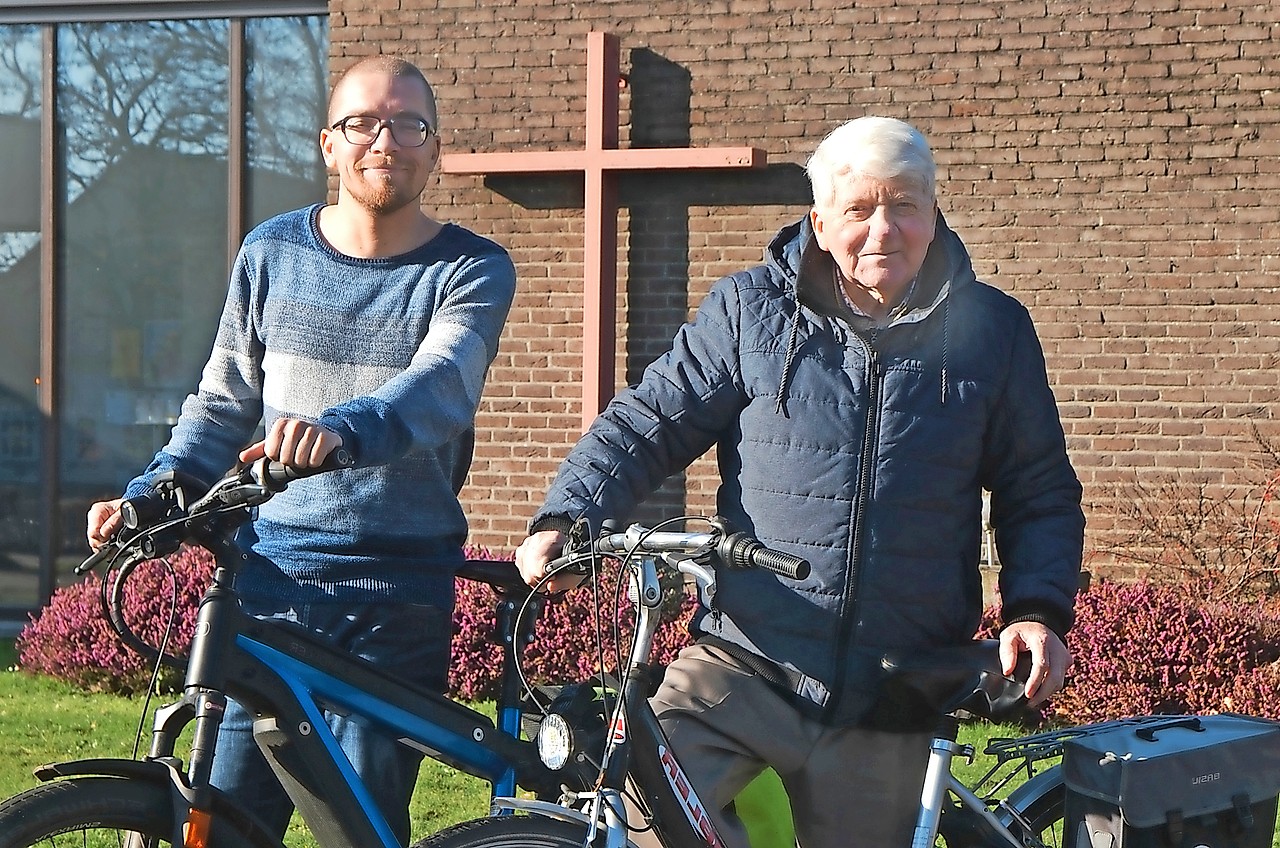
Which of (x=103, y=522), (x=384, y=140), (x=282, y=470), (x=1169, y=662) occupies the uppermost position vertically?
(x=384, y=140)

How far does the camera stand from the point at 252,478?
8.55 ft

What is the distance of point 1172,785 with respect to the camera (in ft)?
10.0

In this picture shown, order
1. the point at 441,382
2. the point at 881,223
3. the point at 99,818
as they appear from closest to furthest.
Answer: the point at 99,818
the point at 441,382
the point at 881,223

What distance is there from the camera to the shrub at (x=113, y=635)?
8086 millimetres

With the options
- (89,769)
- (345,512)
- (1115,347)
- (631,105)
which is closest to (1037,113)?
(1115,347)

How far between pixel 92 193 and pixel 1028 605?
27.5 ft

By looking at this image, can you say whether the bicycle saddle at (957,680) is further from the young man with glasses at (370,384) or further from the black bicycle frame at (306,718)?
the young man with glasses at (370,384)

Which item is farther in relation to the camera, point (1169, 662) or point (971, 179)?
point (971, 179)

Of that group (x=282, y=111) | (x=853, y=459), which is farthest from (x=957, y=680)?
(x=282, y=111)

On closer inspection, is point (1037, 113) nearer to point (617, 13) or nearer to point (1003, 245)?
point (1003, 245)

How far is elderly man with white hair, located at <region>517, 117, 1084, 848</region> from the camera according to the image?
9.77ft

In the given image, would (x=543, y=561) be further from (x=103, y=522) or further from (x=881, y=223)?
(x=881, y=223)

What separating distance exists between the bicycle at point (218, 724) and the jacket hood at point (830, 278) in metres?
0.75

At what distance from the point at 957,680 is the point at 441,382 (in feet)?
3.50
